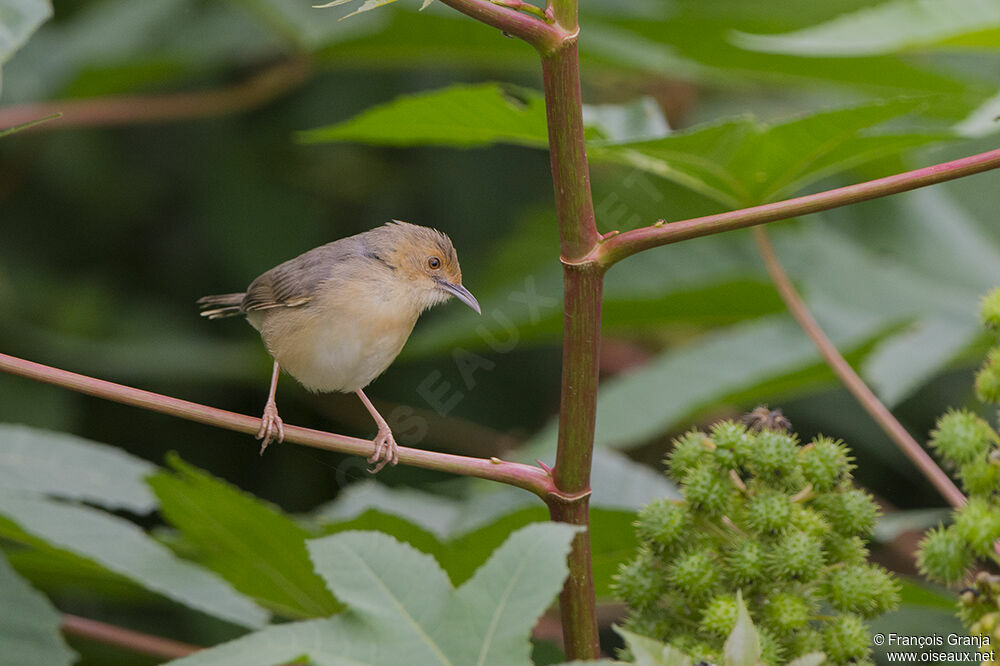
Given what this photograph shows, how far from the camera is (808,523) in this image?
1.81 metres

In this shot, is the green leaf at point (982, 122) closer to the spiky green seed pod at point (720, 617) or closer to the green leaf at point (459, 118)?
the green leaf at point (459, 118)

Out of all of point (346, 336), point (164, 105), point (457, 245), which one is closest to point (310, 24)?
point (164, 105)

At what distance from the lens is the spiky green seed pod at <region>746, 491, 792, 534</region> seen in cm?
178

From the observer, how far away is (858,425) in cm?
446

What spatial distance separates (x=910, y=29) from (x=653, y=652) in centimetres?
178

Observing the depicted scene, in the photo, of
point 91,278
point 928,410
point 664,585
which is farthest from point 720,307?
point 91,278

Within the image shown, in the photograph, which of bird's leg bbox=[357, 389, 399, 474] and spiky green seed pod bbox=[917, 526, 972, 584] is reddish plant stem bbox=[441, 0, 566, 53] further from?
spiky green seed pod bbox=[917, 526, 972, 584]

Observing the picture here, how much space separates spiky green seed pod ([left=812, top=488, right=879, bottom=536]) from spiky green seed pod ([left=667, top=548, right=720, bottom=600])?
234mm

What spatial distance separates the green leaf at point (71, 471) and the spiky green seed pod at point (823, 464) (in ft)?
5.50

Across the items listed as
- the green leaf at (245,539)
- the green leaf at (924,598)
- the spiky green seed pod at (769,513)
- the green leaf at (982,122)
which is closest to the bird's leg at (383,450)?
the green leaf at (245,539)

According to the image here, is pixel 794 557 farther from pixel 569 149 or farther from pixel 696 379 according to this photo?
pixel 696 379

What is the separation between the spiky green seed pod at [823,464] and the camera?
1852 mm

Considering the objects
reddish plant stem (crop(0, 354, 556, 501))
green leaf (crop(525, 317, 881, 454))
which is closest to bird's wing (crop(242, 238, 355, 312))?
green leaf (crop(525, 317, 881, 454))

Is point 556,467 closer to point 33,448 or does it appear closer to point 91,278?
point 33,448
